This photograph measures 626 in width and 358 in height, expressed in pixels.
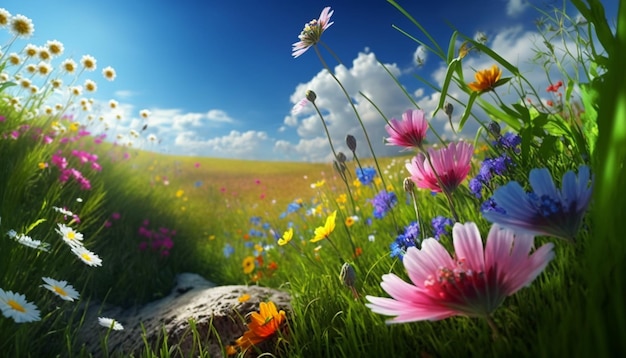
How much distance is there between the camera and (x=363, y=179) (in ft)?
7.28

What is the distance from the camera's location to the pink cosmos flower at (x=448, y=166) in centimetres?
100

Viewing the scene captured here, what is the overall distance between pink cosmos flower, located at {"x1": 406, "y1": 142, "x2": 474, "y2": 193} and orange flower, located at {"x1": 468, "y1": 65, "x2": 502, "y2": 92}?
0.59 meters

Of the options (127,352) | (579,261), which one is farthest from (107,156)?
(579,261)

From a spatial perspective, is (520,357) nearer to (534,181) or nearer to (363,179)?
(534,181)

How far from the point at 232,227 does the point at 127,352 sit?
425 centimetres

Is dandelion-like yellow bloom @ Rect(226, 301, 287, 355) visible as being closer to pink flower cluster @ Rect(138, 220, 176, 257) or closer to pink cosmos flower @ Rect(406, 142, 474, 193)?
pink cosmos flower @ Rect(406, 142, 474, 193)

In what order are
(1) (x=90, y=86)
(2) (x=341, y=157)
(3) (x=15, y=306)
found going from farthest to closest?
(1) (x=90, y=86) → (2) (x=341, y=157) → (3) (x=15, y=306)

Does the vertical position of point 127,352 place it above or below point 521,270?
below

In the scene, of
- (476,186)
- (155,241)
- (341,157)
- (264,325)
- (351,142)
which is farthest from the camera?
(155,241)

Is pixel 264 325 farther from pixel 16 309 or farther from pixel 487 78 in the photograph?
pixel 487 78

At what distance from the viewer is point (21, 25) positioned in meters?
4.27

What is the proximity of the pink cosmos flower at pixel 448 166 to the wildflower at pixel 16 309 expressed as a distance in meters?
0.99

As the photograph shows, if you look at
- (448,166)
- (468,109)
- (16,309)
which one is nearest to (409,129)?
(448,166)

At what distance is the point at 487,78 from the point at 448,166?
670 mm
